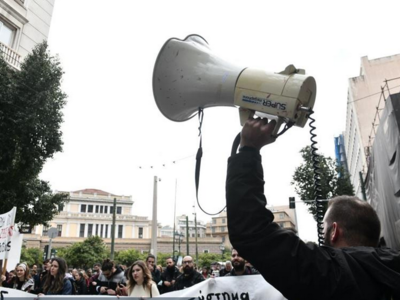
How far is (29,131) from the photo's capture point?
10414 millimetres

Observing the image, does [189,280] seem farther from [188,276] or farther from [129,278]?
[129,278]

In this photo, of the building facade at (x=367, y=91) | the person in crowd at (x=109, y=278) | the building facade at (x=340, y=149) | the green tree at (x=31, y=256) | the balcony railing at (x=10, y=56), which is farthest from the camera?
the building facade at (x=340, y=149)

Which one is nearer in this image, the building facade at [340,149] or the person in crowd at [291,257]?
the person in crowd at [291,257]

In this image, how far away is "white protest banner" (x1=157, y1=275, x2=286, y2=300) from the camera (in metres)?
3.46

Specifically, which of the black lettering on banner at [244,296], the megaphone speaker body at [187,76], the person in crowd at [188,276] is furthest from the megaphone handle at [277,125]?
the person in crowd at [188,276]

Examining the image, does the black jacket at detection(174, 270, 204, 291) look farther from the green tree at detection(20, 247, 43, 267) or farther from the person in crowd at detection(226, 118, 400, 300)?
the green tree at detection(20, 247, 43, 267)

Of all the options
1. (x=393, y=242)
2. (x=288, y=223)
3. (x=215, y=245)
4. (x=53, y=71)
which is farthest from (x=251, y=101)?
(x=288, y=223)

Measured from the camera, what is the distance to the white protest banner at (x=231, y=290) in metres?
3.46

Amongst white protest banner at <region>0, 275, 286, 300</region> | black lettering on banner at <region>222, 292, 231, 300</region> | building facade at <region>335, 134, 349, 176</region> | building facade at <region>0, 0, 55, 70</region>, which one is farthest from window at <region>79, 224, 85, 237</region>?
black lettering on banner at <region>222, 292, 231, 300</region>

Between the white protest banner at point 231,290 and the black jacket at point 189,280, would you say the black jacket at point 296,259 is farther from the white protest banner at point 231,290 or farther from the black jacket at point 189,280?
the black jacket at point 189,280

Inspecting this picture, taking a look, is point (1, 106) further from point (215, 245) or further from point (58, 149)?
point (215, 245)

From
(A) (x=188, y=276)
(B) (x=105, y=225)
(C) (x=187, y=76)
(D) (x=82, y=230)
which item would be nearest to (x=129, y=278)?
(A) (x=188, y=276)

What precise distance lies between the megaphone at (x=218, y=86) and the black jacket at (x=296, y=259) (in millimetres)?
318

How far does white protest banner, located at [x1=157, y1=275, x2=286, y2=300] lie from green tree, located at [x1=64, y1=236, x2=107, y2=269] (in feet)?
144
